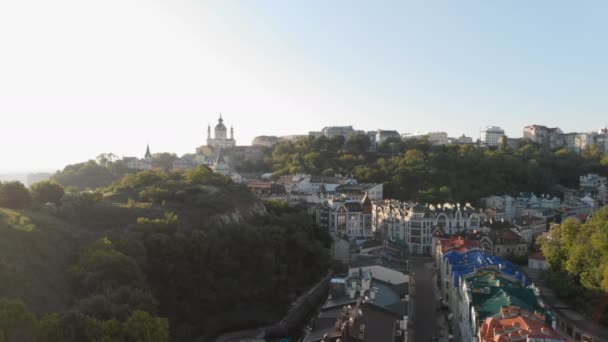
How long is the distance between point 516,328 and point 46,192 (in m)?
29.0

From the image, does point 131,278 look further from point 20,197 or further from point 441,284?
point 441,284

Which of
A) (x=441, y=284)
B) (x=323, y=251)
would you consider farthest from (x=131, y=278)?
(x=441, y=284)

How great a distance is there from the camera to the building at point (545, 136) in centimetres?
10695

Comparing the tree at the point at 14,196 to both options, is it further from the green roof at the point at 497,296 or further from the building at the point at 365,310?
the green roof at the point at 497,296

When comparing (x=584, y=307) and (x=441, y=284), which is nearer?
(x=584, y=307)

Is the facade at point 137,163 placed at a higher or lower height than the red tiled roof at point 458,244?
higher

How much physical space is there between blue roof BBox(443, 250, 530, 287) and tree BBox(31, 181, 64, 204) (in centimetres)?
2532

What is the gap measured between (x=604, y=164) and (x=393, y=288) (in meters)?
66.4

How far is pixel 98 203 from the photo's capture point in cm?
3550

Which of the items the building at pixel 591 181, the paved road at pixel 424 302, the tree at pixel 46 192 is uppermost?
the tree at pixel 46 192

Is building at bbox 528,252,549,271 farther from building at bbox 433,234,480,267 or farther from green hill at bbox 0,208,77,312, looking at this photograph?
green hill at bbox 0,208,77,312

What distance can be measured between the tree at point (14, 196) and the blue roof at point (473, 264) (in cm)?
2549

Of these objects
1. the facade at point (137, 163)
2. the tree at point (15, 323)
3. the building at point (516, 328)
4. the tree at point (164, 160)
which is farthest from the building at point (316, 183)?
the tree at point (15, 323)

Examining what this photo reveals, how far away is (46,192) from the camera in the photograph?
3425 centimetres
